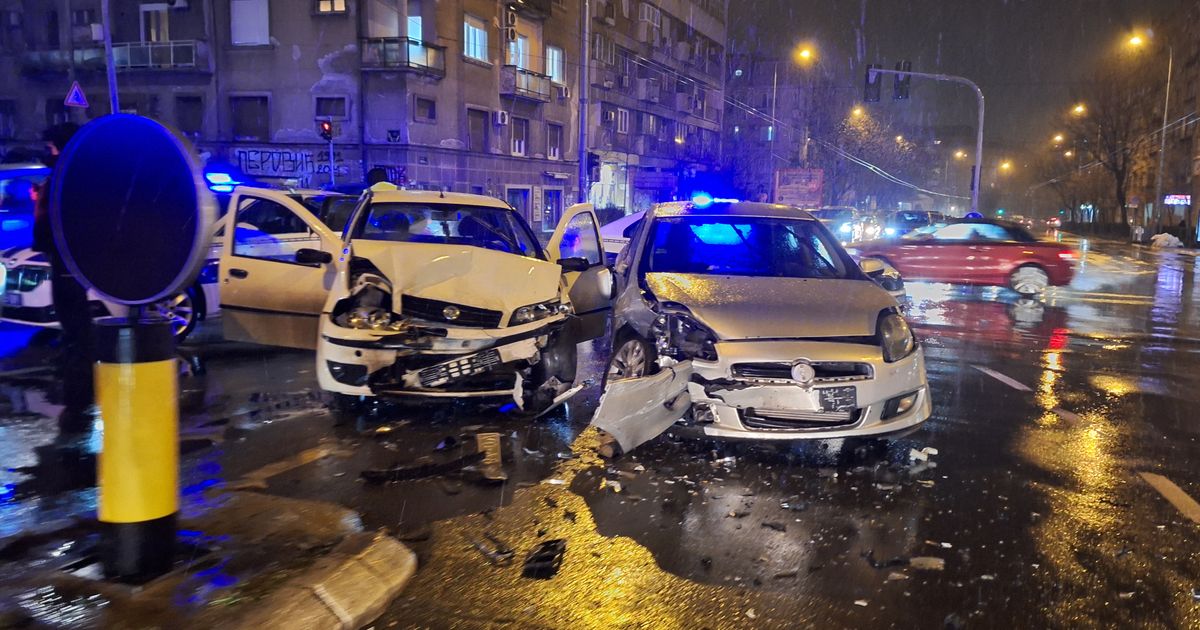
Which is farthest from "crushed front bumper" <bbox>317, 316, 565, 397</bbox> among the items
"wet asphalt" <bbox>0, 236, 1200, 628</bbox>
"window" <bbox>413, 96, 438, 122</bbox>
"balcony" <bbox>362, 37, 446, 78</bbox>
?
"window" <bbox>413, 96, 438, 122</bbox>

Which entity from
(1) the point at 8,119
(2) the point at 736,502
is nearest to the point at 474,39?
(1) the point at 8,119

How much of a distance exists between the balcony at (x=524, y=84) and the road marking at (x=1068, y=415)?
30.6 m

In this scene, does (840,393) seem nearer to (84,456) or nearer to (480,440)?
(480,440)

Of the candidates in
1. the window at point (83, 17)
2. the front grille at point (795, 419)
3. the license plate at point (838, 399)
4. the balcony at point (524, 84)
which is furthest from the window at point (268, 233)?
the window at point (83, 17)

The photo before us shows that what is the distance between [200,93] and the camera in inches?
1233

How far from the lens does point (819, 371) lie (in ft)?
17.2

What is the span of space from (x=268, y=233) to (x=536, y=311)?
15.5 feet

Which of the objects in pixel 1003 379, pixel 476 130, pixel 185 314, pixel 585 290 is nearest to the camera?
pixel 585 290

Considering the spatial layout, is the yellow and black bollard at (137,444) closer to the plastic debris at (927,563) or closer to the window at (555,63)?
the plastic debris at (927,563)

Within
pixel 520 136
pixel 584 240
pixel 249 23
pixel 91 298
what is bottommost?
pixel 91 298

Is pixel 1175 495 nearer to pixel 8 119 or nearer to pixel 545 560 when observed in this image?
pixel 545 560

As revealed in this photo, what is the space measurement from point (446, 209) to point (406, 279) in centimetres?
200

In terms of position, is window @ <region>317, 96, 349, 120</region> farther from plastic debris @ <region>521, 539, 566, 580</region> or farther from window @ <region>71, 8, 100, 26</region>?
plastic debris @ <region>521, 539, 566, 580</region>

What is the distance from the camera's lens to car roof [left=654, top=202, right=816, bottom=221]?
24.0ft
